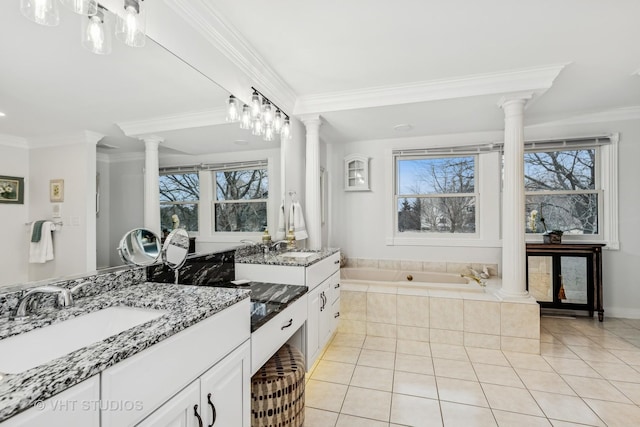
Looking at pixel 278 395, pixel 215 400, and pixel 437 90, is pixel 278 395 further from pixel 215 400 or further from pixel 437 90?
pixel 437 90

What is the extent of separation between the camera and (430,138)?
3.89 m

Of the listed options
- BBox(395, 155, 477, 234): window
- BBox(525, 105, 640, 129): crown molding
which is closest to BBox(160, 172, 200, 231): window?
BBox(395, 155, 477, 234): window

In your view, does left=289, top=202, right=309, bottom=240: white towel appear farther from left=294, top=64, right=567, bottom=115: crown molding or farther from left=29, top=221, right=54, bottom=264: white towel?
left=29, top=221, right=54, bottom=264: white towel

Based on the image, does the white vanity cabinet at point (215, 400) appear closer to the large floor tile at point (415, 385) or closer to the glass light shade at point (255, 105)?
→ the large floor tile at point (415, 385)

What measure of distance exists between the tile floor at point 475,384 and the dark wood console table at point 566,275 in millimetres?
418

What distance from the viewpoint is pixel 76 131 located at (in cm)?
114

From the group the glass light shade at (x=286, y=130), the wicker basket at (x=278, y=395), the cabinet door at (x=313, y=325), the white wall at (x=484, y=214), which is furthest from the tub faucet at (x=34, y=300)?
the white wall at (x=484, y=214)

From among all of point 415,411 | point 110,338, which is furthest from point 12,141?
point 415,411

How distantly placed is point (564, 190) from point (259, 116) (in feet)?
11.9

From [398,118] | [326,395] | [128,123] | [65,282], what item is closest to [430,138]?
[398,118]

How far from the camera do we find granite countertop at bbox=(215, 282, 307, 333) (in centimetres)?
138

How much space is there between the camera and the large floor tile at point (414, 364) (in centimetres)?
Answer: 225

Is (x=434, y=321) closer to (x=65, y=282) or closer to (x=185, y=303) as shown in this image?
(x=185, y=303)

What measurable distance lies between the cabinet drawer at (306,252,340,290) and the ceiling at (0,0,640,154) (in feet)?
3.35
